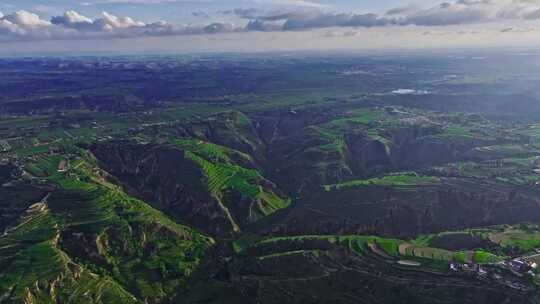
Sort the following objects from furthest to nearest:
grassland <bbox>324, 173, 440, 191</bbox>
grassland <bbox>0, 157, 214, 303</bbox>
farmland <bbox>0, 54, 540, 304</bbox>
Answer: grassland <bbox>324, 173, 440, 191</bbox> < grassland <bbox>0, 157, 214, 303</bbox> < farmland <bbox>0, 54, 540, 304</bbox>

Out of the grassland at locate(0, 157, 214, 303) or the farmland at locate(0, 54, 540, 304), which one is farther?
the grassland at locate(0, 157, 214, 303)

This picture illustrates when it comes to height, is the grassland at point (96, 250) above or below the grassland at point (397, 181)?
→ below

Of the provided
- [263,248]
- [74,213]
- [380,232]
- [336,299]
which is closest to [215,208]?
[263,248]

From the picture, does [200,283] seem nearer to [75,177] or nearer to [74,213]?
[74,213]

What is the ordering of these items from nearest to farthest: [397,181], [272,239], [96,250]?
1. [96,250]
2. [272,239]
3. [397,181]

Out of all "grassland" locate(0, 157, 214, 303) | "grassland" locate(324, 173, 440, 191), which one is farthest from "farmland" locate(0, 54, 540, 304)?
"grassland" locate(324, 173, 440, 191)

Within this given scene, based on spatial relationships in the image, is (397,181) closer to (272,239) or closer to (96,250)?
(272,239)

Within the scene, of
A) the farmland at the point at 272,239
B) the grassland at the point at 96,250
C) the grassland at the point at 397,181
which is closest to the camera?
the farmland at the point at 272,239

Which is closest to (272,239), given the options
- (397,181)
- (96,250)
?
(96,250)

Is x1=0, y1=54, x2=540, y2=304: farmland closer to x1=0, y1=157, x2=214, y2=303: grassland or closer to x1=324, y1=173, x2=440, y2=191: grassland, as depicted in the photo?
x1=0, y1=157, x2=214, y2=303: grassland

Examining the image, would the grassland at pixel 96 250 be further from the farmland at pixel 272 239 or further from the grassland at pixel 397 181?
the grassland at pixel 397 181

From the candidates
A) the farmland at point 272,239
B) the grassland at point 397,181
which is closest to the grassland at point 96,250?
the farmland at point 272,239
